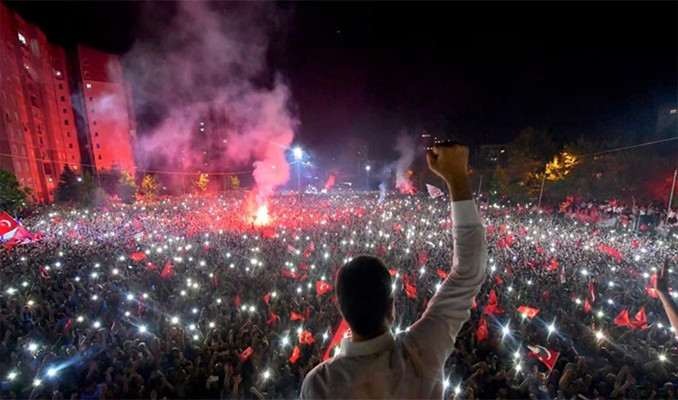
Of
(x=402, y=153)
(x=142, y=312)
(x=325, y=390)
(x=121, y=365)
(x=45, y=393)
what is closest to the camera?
(x=325, y=390)

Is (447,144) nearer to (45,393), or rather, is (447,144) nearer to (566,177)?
(45,393)

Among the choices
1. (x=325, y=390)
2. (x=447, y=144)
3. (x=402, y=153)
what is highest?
(x=447, y=144)

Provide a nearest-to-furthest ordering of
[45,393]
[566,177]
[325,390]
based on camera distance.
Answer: [325,390] → [45,393] → [566,177]

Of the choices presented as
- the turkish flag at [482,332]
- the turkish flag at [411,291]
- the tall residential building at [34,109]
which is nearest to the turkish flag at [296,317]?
the turkish flag at [411,291]

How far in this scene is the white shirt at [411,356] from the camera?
1357mm

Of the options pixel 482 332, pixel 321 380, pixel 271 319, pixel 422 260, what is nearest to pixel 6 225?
pixel 271 319

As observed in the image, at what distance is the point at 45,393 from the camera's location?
16.0 ft

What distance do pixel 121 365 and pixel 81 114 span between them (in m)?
63.8

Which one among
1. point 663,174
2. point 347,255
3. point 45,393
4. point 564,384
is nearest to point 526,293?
point 564,384

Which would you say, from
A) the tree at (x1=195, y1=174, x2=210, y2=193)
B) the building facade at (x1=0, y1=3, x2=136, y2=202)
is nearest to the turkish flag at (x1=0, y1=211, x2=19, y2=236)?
the building facade at (x1=0, y1=3, x2=136, y2=202)

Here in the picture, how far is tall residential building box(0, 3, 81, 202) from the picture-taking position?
111ft

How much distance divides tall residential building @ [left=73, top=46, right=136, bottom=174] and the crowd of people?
4994 centimetres

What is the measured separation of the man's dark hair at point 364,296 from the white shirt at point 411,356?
2.6 inches

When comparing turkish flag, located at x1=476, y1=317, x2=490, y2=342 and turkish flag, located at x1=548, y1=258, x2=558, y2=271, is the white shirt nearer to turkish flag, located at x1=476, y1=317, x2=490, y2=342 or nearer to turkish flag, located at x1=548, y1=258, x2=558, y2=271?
turkish flag, located at x1=476, y1=317, x2=490, y2=342
